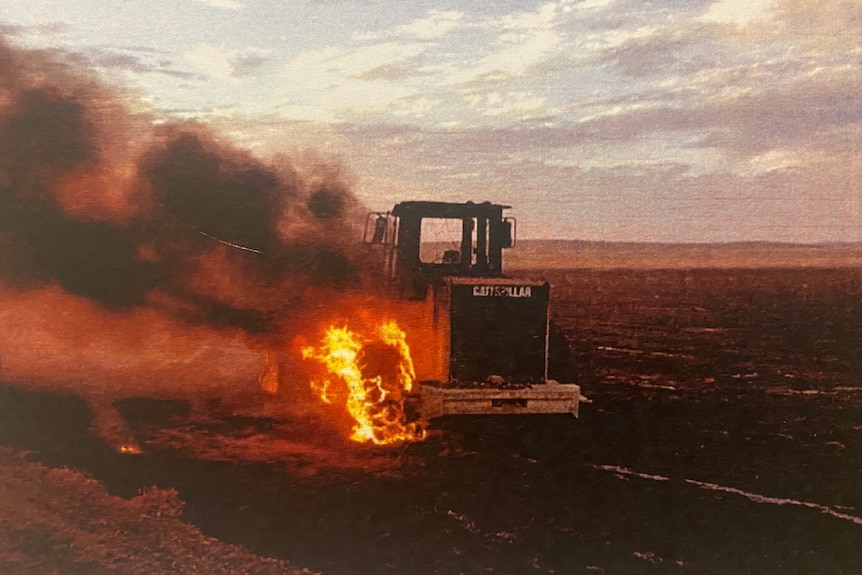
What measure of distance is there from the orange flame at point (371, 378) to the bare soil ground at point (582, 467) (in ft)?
0.33

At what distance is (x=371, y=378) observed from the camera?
7.34 feet

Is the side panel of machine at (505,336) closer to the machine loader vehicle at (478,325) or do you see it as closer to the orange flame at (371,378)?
the machine loader vehicle at (478,325)

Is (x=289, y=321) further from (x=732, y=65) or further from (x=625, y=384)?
(x=732, y=65)

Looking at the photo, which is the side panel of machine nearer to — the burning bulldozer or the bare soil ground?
the burning bulldozer

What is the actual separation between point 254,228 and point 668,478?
2216 mm

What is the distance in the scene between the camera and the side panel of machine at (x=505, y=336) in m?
2.21

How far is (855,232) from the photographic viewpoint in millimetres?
2184

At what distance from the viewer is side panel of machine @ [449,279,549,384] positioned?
221 centimetres

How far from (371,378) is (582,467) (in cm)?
105

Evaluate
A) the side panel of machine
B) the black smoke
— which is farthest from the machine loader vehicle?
the black smoke

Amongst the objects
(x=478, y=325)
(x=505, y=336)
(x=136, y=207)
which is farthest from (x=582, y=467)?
(x=136, y=207)

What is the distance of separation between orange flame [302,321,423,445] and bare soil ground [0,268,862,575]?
0.10 m

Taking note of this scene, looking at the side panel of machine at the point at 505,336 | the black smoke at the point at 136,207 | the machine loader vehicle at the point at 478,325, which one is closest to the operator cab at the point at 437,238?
the machine loader vehicle at the point at 478,325

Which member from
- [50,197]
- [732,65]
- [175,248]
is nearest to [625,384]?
[732,65]
